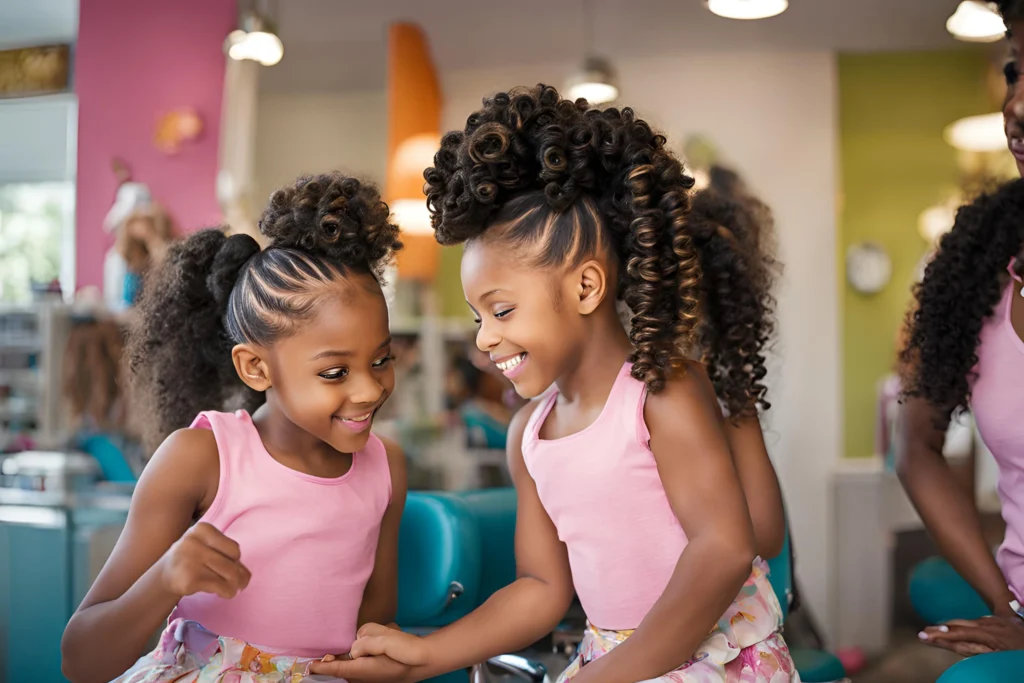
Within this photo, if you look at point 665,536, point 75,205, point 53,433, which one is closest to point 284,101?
point 75,205

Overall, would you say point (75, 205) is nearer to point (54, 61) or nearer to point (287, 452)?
point (54, 61)

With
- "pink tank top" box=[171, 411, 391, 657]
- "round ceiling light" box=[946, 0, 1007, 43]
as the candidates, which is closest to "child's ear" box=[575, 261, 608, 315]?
"pink tank top" box=[171, 411, 391, 657]

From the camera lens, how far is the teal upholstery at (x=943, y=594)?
1.57 metres

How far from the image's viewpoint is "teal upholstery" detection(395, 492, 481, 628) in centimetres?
156

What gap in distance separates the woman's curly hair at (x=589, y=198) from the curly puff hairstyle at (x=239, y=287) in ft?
0.57

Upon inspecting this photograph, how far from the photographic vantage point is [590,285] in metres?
1.25

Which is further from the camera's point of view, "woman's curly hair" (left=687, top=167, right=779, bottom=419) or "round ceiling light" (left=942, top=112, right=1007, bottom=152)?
"round ceiling light" (left=942, top=112, right=1007, bottom=152)

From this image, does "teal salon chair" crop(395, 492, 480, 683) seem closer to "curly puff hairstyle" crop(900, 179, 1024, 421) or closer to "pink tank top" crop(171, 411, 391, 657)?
"pink tank top" crop(171, 411, 391, 657)

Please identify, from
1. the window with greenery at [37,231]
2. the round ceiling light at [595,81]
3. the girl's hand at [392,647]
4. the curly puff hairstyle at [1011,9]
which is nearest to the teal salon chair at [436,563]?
the girl's hand at [392,647]

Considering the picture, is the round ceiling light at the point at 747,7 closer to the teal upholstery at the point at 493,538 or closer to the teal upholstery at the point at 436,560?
the teal upholstery at the point at 493,538

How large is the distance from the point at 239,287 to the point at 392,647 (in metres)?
0.57

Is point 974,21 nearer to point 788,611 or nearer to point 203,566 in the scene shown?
point 788,611

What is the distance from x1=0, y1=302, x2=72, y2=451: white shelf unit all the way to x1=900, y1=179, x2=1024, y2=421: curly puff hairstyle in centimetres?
316

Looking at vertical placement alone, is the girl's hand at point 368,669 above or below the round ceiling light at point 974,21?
below
